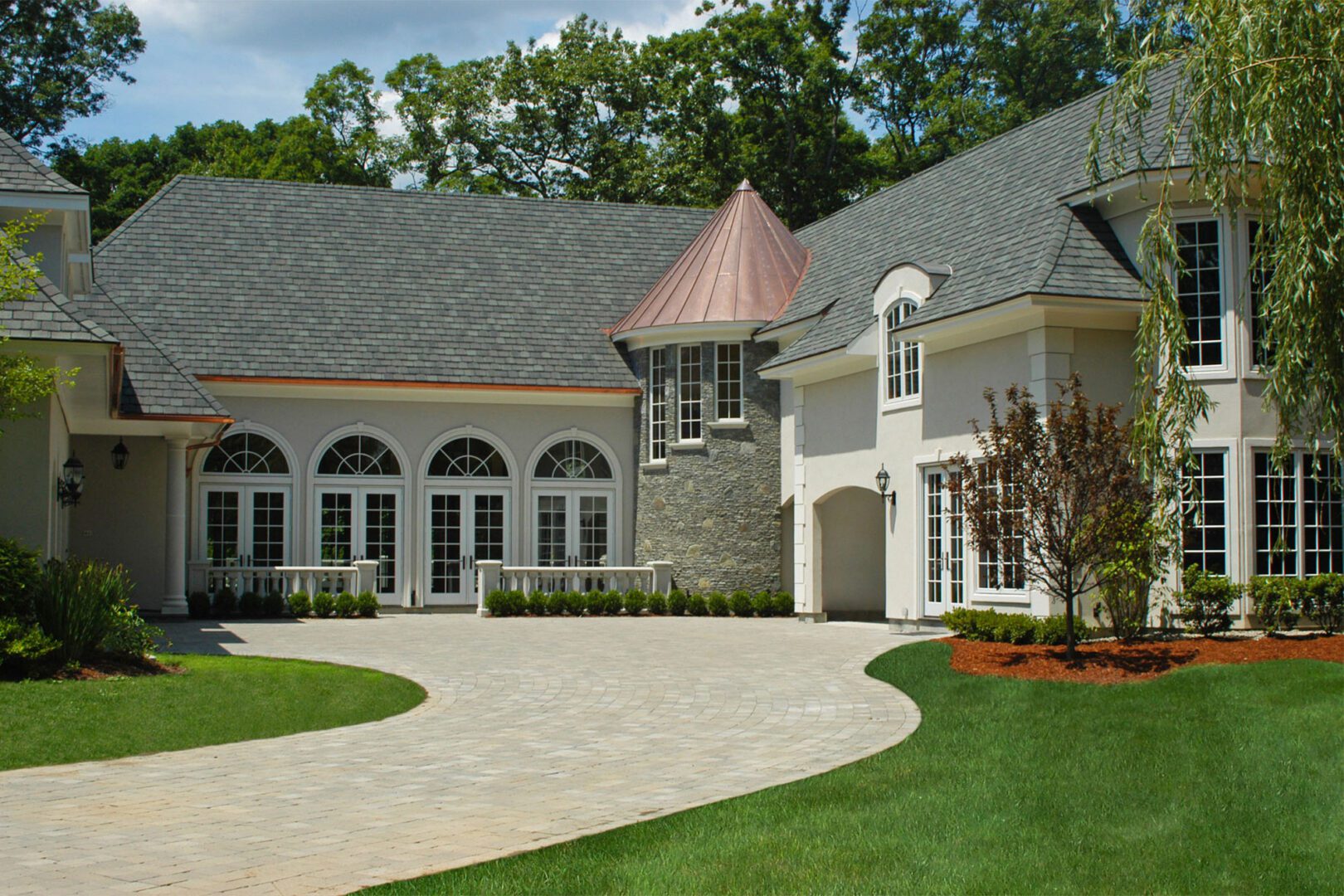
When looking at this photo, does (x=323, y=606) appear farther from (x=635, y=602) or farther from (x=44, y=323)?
(x=44, y=323)

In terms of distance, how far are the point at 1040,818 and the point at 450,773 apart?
12.6 feet

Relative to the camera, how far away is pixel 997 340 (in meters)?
18.5

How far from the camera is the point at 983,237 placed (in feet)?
66.6

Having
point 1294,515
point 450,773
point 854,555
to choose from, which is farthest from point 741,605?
point 450,773

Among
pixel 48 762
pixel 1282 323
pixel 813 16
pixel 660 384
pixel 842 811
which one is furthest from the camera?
pixel 813 16

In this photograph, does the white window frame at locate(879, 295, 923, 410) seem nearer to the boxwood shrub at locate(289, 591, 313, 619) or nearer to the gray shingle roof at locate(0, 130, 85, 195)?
the boxwood shrub at locate(289, 591, 313, 619)

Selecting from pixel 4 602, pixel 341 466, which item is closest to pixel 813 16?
pixel 341 466

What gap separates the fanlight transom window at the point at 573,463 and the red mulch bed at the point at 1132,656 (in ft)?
42.4

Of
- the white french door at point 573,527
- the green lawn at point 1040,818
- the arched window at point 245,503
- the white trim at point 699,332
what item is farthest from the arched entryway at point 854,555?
the green lawn at point 1040,818

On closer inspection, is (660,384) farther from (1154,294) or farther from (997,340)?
(1154,294)

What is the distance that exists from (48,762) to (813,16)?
39151 millimetres

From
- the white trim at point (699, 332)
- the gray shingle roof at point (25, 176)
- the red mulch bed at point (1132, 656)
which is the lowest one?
the red mulch bed at point (1132, 656)

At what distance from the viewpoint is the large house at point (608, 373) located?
57.9 feet

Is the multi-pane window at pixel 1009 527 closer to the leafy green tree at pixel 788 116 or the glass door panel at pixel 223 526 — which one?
the glass door panel at pixel 223 526
